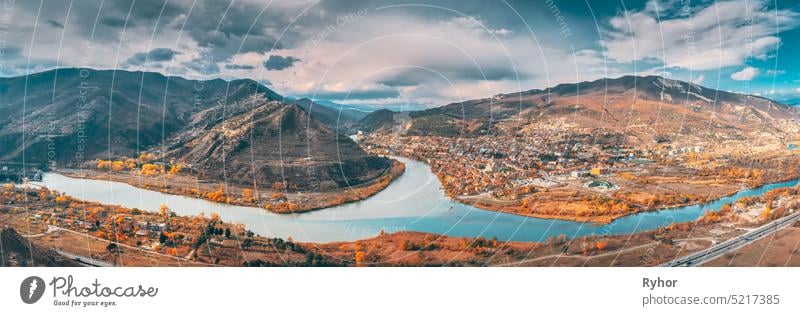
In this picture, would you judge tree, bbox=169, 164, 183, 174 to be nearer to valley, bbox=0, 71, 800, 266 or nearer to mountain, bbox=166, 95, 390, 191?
valley, bbox=0, 71, 800, 266

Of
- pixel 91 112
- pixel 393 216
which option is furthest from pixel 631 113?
pixel 91 112

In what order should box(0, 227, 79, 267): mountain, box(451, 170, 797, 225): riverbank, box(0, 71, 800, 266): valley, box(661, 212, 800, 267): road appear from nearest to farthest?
box(0, 227, 79, 267): mountain < box(661, 212, 800, 267): road < box(0, 71, 800, 266): valley < box(451, 170, 797, 225): riverbank

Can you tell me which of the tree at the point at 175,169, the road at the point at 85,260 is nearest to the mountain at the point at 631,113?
the tree at the point at 175,169

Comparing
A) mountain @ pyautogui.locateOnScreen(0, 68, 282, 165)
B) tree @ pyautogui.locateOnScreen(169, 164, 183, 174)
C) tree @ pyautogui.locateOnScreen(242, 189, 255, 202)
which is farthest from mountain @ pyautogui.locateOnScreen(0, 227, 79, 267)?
mountain @ pyautogui.locateOnScreen(0, 68, 282, 165)

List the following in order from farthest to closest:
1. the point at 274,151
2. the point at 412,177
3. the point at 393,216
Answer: the point at 412,177 < the point at 274,151 < the point at 393,216

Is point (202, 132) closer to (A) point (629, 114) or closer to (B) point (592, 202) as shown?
(B) point (592, 202)
